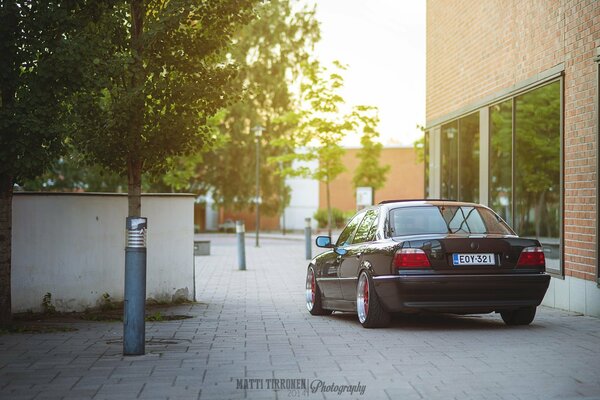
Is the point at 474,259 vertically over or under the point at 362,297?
over

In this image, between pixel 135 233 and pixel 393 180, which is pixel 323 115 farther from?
pixel 393 180

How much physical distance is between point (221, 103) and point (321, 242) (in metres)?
2.11

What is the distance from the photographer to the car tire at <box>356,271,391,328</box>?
10.8m

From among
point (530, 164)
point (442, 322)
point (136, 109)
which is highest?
point (136, 109)

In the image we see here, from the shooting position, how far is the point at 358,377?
7.38m

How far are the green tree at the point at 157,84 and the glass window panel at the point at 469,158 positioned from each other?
7704 mm

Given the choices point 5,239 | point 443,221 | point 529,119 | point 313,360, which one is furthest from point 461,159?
point 313,360

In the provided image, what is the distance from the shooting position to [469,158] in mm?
20109

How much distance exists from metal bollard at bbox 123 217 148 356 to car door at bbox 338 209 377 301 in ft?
11.1

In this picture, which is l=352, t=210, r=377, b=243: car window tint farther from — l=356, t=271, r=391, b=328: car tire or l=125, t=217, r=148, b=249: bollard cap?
l=125, t=217, r=148, b=249: bollard cap

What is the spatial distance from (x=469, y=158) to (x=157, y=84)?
944 centimetres

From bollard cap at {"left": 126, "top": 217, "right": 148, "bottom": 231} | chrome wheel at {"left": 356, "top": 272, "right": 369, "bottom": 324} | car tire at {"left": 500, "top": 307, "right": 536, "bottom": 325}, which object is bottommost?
car tire at {"left": 500, "top": 307, "right": 536, "bottom": 325}

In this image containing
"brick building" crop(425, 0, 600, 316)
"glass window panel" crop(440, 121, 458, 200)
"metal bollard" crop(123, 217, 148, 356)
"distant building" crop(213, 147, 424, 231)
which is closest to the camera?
"metal bollard" crop(123, 217, 148, 356)

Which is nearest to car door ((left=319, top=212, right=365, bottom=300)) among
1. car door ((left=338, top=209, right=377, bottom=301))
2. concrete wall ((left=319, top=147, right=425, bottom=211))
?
car door ((left=338, top=209, right=377, bottom=301))
